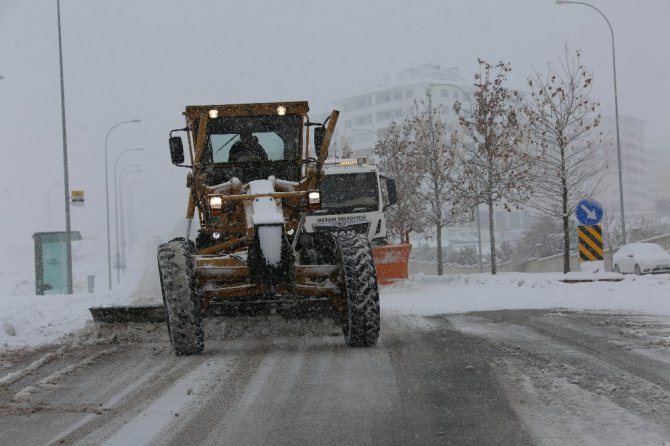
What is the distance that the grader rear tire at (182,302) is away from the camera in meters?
8.75

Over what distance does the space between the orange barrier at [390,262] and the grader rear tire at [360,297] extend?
11.8 metres

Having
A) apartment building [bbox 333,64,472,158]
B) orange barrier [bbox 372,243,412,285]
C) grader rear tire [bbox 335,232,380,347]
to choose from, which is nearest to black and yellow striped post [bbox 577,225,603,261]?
orange barrier [bbox 372,243,412,285]

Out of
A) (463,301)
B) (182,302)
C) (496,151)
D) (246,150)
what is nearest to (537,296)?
(463,301)

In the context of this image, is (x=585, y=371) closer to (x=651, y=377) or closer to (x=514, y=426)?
(x=651, y=377)

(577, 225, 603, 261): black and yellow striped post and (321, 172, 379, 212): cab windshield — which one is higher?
(321, 172, 379, 212): cab windshield

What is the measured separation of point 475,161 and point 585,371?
2324cm

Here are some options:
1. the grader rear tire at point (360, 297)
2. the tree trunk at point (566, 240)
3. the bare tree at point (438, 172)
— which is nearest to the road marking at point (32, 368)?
the grader rear tire at point (360, 297)

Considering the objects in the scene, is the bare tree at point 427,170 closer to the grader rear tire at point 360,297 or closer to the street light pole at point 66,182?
the street light pole at point 66,182

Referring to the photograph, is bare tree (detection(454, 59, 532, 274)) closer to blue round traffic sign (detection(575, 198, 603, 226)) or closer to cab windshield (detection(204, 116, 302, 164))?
blue round traffic sign (detection(575, 198, 603, 226))

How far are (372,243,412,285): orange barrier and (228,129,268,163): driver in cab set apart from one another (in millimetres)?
10455

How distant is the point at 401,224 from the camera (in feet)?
115

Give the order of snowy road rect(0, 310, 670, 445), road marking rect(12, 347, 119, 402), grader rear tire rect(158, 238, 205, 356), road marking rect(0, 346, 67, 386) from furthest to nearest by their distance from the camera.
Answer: grader rear tire rect(158, 238, 205, 356) → road marking rect(0, 346, 67, 386) → road marking rect(12, 347, 119, 402) → snowy road rect(0, 310, 670, 445)

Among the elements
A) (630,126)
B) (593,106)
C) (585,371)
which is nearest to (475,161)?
(593,106)

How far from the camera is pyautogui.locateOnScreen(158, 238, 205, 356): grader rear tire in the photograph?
8750 mm
